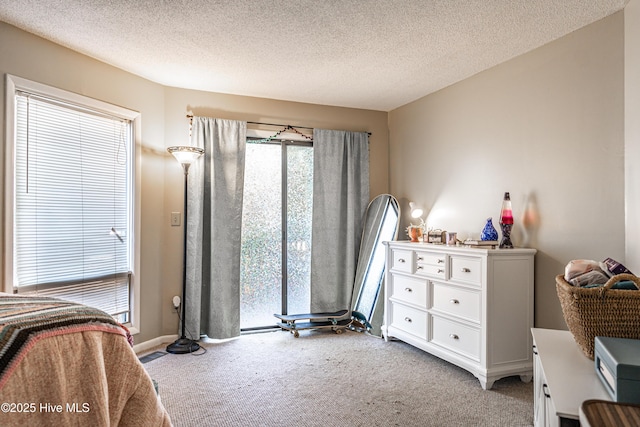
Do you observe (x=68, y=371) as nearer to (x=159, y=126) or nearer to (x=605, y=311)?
(x=605, y=311)

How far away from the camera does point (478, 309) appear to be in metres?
2.80

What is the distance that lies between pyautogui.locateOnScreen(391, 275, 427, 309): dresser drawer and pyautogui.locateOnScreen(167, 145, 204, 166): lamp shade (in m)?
2.17

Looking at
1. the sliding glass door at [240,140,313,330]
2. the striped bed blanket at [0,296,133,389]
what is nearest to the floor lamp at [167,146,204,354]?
the sliding glass door at [240,140,313,330]

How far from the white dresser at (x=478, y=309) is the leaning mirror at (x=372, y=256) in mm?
845

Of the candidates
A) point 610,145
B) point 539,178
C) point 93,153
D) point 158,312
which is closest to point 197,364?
point 158,312

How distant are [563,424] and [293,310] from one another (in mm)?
3425

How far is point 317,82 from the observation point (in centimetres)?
364

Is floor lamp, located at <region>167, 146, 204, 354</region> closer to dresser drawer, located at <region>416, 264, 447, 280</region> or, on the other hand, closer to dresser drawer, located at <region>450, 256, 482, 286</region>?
dresser drawer, located at <region>416, 264, 447, 280</region>

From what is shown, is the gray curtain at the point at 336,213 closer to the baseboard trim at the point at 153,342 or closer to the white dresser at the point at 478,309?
the white dresser at the point at 478,309

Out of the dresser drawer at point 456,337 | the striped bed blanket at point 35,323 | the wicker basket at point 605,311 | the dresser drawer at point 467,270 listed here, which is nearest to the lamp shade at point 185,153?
the striped bed blanket at point 35,323

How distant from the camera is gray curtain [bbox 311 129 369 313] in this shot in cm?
429

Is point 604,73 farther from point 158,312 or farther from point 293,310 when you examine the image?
point 158,312

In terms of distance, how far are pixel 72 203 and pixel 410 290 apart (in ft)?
9.36

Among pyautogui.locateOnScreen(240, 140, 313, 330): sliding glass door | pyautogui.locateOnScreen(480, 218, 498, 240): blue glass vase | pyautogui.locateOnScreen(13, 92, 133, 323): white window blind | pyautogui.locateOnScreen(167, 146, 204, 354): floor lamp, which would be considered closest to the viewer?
pyautogui.locateOnScreen(13, 92, 133, 323): white window blind
